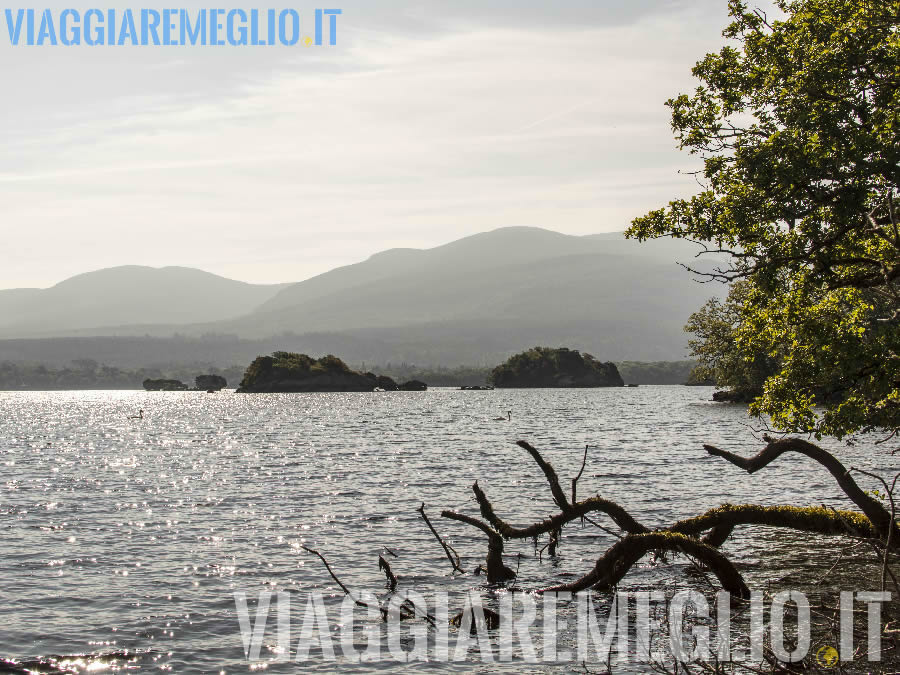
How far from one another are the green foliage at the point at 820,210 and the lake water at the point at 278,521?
235 inches

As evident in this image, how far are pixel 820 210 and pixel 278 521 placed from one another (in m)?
23.6

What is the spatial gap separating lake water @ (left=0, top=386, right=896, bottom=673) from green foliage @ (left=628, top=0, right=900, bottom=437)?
596cm

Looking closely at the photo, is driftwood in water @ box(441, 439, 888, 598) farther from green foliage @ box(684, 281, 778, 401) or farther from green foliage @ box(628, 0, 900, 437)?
green foliage @ box(684, 281, 778, 401)

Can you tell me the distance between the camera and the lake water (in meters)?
20.2

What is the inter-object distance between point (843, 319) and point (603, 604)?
861 centimetres

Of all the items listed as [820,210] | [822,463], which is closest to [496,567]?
[822,463]

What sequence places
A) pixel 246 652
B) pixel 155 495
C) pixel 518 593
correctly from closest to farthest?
pixel 246 652
pixel 518 593
pixel 155 495

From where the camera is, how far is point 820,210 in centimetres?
1897

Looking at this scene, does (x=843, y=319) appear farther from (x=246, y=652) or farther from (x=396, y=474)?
(x=396, y=474)

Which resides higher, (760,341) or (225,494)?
(760,341)

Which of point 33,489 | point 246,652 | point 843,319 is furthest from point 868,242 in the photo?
point 33,489

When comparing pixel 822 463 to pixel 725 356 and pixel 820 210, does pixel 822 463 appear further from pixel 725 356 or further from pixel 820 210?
pixel 725 356

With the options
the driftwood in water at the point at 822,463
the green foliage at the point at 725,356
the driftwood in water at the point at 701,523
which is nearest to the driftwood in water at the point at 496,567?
Result: the driftwood in water at the point at 701,523

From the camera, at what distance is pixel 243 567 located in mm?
25141
